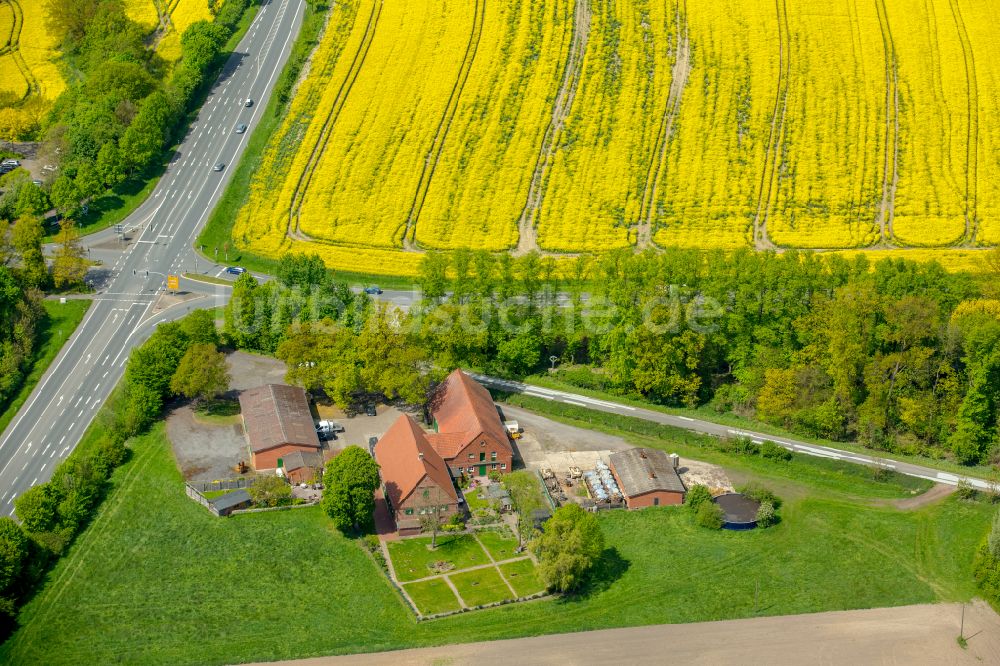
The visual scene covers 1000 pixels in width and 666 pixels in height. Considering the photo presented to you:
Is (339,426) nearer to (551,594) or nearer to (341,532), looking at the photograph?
(341,532)

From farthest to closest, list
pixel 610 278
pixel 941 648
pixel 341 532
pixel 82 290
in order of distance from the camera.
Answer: pixel 82 290 < pixel 610 278 < pixel 341 532 < pixel 941 648

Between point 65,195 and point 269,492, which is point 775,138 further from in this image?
point 65,195

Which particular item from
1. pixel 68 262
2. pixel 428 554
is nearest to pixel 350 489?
pixel 428 554

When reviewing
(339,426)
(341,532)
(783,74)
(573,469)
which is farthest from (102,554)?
(783,74)

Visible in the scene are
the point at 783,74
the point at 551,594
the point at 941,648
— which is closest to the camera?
the point at 941,648

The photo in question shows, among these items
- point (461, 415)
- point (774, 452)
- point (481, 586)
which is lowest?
point (481, 586)

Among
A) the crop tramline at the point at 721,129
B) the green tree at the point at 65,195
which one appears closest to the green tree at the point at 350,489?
the crop tramline at the point at 721,129
